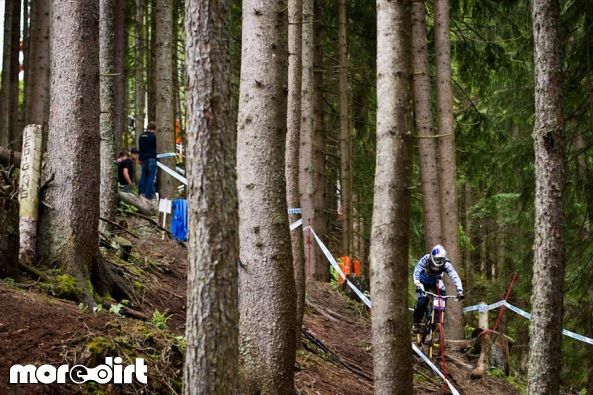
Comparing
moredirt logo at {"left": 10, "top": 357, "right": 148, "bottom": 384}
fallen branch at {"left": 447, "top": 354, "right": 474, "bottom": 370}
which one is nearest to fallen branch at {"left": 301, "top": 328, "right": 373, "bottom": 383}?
fallen branch at {"left": 447, "top": 354, "right": 474, "bottom": 370}

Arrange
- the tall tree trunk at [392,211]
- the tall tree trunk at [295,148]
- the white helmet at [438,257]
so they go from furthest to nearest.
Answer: the white helmet at [438,257], the tall tree trunk at [295,148], the tall tree trunk at [392,211]

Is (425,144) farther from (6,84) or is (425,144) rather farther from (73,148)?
(6,84)

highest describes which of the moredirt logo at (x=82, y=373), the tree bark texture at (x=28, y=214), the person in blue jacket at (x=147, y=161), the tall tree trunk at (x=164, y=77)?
the tall tree trunk at (x=164, y=77)

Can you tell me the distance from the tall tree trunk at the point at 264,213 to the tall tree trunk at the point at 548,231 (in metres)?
3.05

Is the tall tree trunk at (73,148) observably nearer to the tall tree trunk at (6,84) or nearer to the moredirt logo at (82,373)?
the moredirt logo at (82,373)

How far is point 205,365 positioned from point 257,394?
1.86 meters

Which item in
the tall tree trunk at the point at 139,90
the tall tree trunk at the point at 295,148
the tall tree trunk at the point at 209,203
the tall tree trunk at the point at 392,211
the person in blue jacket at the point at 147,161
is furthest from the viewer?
the tall tree trunk at the point at 139,90

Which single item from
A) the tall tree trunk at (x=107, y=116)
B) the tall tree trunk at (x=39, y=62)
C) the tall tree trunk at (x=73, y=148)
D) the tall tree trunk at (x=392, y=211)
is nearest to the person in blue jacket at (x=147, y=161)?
the tall tree trunk at (x=39, y=62)

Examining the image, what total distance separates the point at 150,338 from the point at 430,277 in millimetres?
6675

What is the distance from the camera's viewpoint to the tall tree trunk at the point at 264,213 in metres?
6.28

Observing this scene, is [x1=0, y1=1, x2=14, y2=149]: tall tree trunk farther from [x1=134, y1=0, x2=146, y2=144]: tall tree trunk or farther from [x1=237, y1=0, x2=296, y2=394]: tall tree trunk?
[x1=237, y1=0, x2=296, y2=394]: tall tree trunk

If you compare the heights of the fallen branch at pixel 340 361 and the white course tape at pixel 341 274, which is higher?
the white course tape at pixel 341 274

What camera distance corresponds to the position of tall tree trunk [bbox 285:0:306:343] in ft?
27.4

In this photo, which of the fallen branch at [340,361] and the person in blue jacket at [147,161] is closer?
the fallen branch at [340,361]
